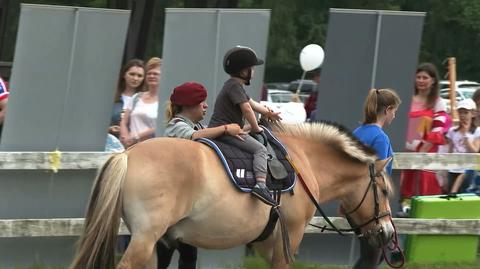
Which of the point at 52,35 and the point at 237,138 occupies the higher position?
the point at 52,35

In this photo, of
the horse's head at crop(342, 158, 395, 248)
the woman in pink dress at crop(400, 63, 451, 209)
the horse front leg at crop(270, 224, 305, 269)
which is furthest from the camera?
the woman in pink dress at crop(400, 63, 451, 209)

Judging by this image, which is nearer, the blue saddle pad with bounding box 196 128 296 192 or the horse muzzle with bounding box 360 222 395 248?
the blue saddle pad with bounding box 196 128 296 192

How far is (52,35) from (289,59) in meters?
37.9

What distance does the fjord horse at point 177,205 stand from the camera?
6484 mm

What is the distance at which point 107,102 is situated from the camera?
8.98 m

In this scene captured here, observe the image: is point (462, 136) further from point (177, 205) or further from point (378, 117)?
point (177, 205)

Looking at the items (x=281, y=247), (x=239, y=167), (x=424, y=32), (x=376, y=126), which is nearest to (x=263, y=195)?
(x=239, y=167)

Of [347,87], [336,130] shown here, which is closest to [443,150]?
[347,87]

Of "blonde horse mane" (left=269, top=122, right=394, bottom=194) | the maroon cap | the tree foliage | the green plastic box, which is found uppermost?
the tree foliage

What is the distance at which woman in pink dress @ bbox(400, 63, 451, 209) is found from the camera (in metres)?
10.1

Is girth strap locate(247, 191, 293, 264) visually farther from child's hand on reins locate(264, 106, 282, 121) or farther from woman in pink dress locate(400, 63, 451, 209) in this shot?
woman in pink dress locate(400, 63, 451, 209)

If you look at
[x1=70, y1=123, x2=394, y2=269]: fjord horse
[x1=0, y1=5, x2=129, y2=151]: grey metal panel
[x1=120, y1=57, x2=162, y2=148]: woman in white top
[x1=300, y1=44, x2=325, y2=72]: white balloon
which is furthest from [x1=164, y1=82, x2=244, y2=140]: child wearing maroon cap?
[x1=300, y1=44, x2=325, y2=72]: white balloon

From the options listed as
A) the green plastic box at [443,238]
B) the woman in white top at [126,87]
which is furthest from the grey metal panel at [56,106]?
the green plastic box at [443,238]

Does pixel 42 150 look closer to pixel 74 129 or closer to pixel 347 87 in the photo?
pixel 74 129
